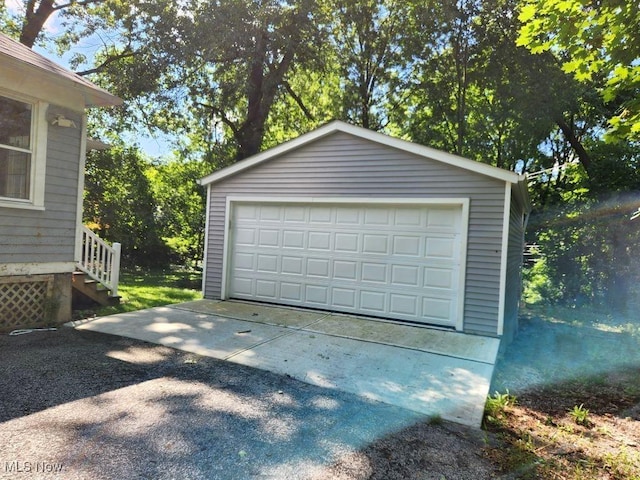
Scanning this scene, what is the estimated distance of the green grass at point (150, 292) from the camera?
7.21m

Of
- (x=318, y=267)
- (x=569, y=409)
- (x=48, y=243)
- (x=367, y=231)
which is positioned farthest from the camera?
(x=318, y=267)

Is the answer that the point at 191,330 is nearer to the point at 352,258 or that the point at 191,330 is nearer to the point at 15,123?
the point at 352,258

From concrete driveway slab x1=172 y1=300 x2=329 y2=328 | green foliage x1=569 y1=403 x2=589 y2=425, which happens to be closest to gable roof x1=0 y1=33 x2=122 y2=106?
concrete driveway slab x1=172 y1=300 x2=329 y2=328

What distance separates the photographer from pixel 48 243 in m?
5.65

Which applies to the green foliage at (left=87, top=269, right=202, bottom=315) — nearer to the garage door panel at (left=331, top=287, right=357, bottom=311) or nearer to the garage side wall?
the garage side wall

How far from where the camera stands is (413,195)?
6.52 m

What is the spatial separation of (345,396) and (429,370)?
4.14 feet

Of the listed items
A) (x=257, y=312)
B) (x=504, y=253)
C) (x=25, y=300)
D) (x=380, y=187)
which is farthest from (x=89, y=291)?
(x=504, y=253)

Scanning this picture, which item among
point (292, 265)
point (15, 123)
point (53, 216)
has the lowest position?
point (292, 265)

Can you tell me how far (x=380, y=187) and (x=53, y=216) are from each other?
4.99m

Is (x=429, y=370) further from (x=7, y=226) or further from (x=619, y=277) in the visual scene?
(x=619, y=277)

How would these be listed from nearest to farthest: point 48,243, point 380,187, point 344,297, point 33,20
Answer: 1. point 48,243
2. point 380,187
3. point 344,297
4. point 33,20

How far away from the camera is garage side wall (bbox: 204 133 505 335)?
600cm

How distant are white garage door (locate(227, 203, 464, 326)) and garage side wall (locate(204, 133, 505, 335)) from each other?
0.83 feet
